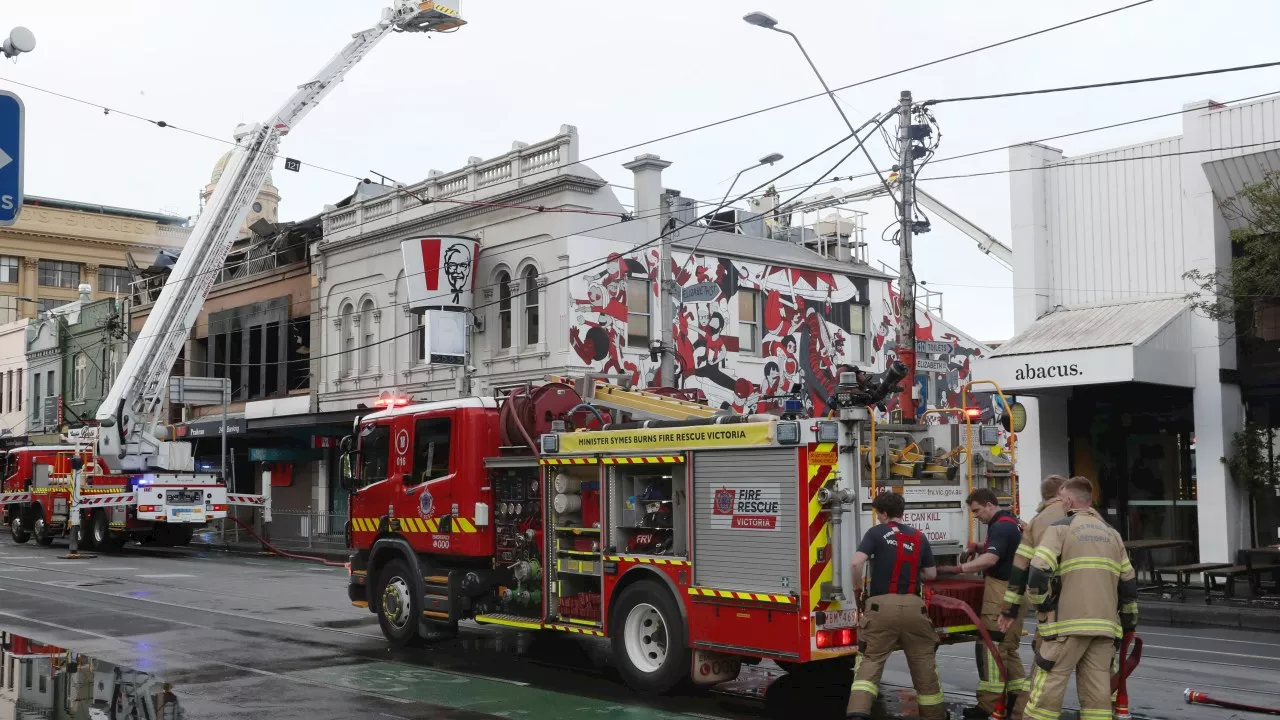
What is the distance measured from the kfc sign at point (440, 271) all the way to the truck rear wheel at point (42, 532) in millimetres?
13616

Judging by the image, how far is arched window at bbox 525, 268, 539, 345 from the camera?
29.9m

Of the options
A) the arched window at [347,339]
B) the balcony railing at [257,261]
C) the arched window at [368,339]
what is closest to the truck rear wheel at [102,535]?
the arched window at [347,339]

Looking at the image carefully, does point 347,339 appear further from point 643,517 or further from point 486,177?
point 643,517

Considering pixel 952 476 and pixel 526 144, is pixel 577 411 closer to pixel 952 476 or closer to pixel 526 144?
pixel 952 476

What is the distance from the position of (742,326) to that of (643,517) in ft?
72.4

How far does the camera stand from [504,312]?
30.7 metres

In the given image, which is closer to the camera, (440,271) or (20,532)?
(440,271)

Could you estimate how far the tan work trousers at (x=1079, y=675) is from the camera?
802 centimetres

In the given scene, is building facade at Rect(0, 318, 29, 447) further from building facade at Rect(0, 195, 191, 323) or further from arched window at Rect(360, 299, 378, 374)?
arched window at Rect(360, 299, 378, 374)

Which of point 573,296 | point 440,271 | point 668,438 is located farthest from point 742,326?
point 668,438

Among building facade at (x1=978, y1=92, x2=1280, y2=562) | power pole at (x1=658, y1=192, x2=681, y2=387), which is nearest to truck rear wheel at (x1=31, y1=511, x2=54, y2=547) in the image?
power pole at (x1=658, y1=192, x2=681, y2=387)

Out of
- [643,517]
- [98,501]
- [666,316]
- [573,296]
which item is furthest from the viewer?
[98,501]

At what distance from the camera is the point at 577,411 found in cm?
1229

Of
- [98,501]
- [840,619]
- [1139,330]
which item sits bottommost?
[840,619]
